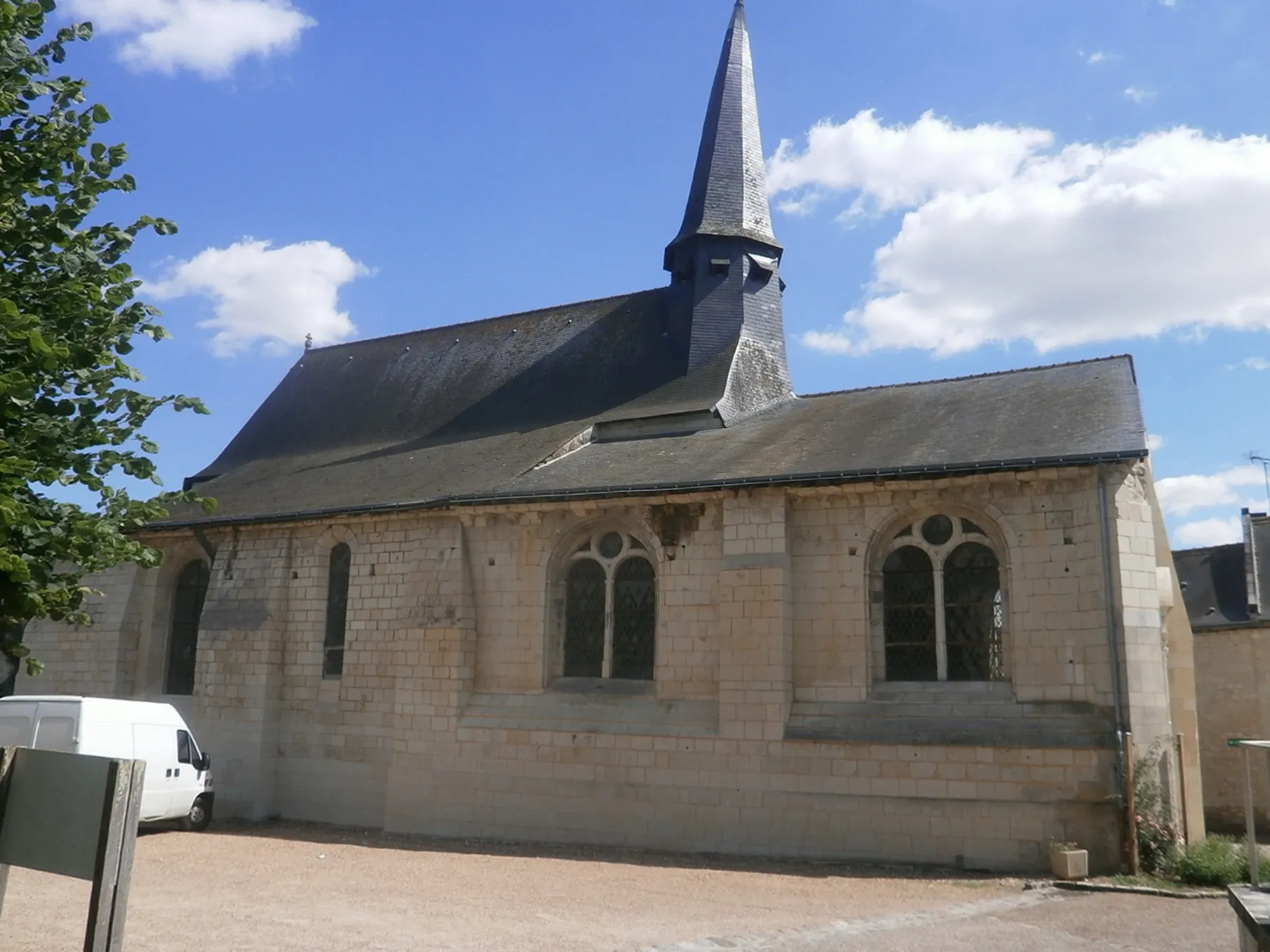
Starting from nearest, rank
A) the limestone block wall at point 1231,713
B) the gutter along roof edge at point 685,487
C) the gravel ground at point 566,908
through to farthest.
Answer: the gravel ground at point 566,908
the gutter along roof edge at point 685,487
the limestone block wall at point 1231,713

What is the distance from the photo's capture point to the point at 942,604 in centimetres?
1235

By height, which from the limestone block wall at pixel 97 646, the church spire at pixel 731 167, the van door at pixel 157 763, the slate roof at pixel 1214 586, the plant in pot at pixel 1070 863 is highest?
the church spire at pixel 731 167

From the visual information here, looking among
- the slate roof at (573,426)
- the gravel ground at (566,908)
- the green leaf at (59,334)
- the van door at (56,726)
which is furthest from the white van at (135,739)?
the green leaf at (59,334)

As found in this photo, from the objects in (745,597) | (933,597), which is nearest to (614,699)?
(745,597)

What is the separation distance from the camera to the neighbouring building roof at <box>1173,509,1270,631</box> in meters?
20.1

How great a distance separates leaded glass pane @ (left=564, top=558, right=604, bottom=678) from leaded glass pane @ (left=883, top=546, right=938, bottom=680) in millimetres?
3794

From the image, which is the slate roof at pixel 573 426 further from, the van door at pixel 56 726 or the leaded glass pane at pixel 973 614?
the van door at pixel 56 726

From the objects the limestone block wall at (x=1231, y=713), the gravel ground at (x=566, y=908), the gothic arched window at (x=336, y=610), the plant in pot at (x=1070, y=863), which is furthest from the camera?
the limestone block wall at (x=1231, y=713)

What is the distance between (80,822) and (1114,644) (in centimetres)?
986

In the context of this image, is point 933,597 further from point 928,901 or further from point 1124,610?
point 928,901

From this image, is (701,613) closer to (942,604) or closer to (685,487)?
(685,487)

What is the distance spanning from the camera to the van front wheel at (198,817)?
14266mm

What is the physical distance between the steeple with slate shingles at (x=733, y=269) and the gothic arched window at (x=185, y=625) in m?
9.07

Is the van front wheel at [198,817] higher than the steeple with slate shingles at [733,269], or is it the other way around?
the steeple with slate shingles at [733,269]
